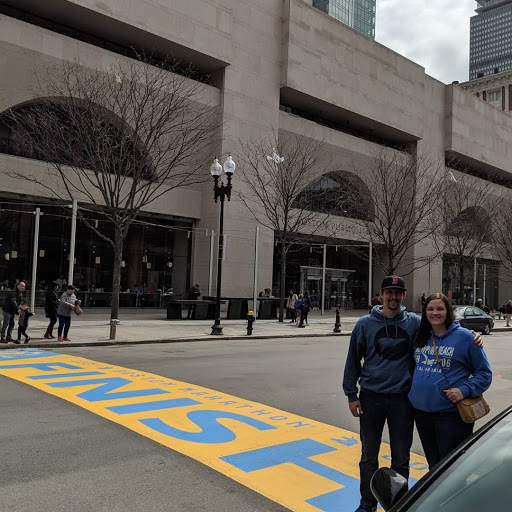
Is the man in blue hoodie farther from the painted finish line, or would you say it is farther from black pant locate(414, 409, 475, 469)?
the painted finish line

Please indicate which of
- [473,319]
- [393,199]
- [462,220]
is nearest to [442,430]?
[473,319]

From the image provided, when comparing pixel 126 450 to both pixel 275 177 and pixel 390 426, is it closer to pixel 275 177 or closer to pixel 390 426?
pixel 390 426

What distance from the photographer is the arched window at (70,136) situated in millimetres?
19398

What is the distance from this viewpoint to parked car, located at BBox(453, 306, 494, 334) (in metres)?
24.6

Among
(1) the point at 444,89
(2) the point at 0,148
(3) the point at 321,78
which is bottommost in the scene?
(2) the point at 0,148

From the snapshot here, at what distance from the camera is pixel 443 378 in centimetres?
372

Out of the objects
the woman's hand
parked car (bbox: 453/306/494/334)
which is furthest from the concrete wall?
the woman's hand

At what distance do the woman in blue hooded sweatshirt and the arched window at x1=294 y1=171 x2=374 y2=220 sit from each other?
95.7 feet

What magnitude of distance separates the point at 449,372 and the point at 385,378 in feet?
1.49

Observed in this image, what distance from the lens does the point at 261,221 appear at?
31578 mm

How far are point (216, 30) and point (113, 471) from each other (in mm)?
28902

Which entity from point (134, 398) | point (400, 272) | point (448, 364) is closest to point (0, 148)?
point (134, 398)

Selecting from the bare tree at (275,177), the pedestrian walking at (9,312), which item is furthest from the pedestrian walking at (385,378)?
the bare tree at (275,177)

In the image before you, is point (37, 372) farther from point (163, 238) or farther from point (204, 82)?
point (204, 82)
